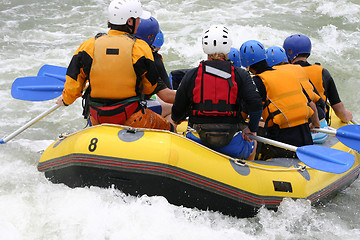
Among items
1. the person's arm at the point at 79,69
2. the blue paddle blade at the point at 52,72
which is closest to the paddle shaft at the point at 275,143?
the person's arm at the point at 79,69

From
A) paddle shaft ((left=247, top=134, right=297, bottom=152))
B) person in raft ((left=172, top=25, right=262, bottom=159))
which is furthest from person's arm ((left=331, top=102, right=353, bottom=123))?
person in raft ((left=172, top=25, right=262, bottom=159))

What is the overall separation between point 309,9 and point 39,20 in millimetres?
6396

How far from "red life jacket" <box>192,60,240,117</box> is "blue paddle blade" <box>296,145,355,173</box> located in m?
0.72

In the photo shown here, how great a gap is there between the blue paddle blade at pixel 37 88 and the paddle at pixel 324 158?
1915 mm

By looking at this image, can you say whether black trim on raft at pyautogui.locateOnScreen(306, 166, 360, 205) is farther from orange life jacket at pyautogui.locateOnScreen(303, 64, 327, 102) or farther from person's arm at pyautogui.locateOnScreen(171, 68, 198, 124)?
person's arm at pyautogui.locateOnScreen(171, 68, 198, 124)

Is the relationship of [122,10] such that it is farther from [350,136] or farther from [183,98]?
[350,136]

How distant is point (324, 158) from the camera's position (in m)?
3.27

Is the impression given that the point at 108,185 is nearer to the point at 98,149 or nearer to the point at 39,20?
the point at 98,149

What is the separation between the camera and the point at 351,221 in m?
3.60

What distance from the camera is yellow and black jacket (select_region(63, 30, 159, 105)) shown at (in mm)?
2969

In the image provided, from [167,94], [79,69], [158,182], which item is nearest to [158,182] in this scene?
[158,182]

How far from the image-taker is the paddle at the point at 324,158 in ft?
10.4

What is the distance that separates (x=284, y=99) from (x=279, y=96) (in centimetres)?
5

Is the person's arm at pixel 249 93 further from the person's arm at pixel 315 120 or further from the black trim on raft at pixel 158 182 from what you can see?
the person's arm at pixel 315 120
